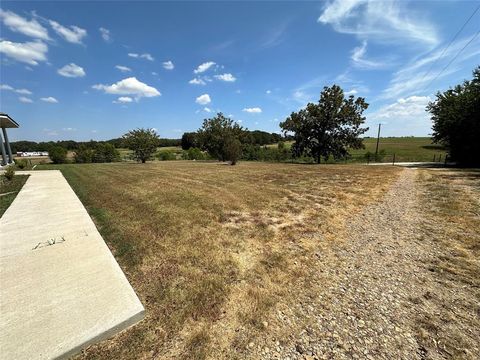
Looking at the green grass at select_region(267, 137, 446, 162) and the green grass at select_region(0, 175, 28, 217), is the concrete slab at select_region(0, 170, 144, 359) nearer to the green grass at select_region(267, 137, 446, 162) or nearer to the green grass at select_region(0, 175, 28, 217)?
the green grass at select_region(0, 175, 28, 217)

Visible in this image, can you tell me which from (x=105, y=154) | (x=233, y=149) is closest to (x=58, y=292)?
(x=233, y=149)

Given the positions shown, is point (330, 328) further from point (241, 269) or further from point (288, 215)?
point (288, 215)

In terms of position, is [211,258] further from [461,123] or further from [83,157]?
[83,157]

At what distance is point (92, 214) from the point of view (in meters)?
6.84

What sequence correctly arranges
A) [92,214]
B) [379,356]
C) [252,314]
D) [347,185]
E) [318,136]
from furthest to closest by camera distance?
[318,136] → [347,185] → [92,214] → [252,314] → [379,356]

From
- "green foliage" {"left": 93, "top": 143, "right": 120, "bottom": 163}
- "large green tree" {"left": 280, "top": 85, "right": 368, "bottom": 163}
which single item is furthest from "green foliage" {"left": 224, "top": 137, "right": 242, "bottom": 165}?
"green foliage" {"left": 93, "top": 143, "right": 120, "bottom": 163}

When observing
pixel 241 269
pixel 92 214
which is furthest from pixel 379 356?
pixel 92 214

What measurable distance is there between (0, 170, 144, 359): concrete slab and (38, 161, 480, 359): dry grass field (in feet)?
0.70

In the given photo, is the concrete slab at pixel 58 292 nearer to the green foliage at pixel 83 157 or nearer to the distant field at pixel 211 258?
the distant field at pixel 211 258

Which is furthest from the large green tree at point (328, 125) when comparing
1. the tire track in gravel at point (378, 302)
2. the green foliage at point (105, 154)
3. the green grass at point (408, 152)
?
the green foliage at point (105, 154)

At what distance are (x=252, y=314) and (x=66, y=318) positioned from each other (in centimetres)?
222

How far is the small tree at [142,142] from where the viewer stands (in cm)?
2916

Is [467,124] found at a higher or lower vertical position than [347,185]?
higher

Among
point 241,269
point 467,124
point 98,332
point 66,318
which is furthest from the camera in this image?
point 467,124
